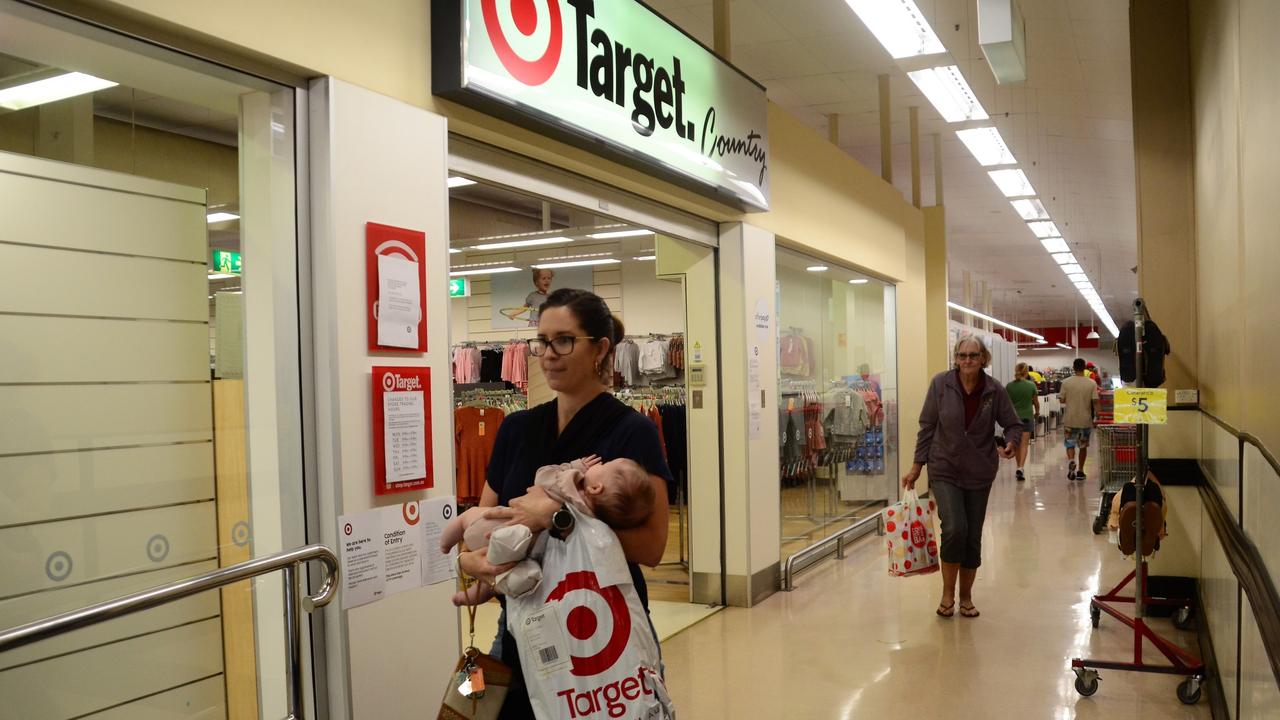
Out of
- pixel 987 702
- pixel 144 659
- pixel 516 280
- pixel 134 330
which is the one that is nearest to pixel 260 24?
pixel 134 330

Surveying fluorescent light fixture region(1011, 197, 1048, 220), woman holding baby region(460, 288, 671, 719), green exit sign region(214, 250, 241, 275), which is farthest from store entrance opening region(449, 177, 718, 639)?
fluorescent light fixture region(1011, 197, 1048, 220)

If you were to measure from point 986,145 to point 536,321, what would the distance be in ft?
14.8

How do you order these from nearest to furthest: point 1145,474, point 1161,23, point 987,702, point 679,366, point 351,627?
point 351,627 < point 987,702 < point 1145,474 < point 1161,23 < point 679,366

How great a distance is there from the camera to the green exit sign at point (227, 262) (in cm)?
294

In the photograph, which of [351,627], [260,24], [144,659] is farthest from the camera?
[351,627]

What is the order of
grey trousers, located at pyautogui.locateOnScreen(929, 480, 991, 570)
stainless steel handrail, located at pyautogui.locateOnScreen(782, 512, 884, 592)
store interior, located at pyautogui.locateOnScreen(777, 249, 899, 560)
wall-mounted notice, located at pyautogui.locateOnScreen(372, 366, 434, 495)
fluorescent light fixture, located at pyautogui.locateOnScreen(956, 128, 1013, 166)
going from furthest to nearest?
1. fluorescent light fixture, located at pyautogui.locateOnScreen(956, 128, 1013, 166)
2. store interior, located at pyautogui.locateOnScreen(777, 249, 899, 560)
3. stainless steel handrail, located at pyautogui.locateOnScreen(782, 512, 884, 592)
4. grey trousers, located at pyautogui.locateOnScreen(929, 480, 991, 570)
5. wall-mounted notice, located at pyautogui.locateOnScreen(372, 366, 434, 495)

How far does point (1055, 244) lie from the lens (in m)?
16.7

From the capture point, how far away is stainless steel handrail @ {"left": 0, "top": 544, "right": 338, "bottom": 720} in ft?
5.95

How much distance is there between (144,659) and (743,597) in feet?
13.7

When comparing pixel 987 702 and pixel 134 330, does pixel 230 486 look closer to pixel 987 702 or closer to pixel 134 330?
pixel 134 330

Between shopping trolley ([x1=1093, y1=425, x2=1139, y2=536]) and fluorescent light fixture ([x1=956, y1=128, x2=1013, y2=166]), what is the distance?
2.93m

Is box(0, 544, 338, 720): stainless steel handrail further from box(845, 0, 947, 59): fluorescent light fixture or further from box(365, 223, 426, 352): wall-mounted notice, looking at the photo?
box(845, 0, 947, 59): fluorescent light fixture

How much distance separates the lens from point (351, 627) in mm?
3145

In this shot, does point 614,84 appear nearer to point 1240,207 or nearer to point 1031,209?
point 1240,207
